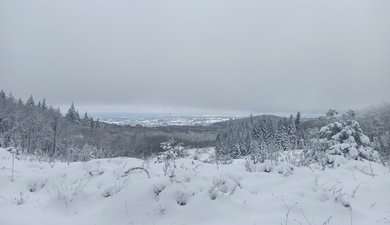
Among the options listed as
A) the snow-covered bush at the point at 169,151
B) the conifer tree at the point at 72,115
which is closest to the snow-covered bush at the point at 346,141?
the snow-covered bush at the point at 169,151

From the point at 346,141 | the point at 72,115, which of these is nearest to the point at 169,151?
the point at 346,141

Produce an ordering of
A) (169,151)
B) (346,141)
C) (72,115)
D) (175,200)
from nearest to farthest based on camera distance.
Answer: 1. (175,200)
2. (169,151)
3. (346,141)
4. (72,115)

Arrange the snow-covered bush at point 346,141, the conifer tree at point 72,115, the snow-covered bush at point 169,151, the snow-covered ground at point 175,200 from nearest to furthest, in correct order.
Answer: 1. the snow-covered ground at point 175,200
2. the snow-covered bush at point 169,151
3. the snow-covered bush at point 346,141
4. the conifer tree at point 72,115

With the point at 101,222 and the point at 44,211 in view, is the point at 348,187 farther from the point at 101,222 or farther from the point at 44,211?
the point at 44,211

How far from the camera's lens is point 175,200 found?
4.14 m

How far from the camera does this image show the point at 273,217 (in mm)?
3992

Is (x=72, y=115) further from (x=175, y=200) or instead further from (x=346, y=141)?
(x=175, y=200)

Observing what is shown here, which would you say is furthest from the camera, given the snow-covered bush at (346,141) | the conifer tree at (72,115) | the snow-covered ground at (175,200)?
the conifer tree at (72,115)

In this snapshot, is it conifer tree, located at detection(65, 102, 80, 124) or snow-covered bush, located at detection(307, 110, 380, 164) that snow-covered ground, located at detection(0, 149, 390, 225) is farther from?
conifer tree, located at detection(65, 102, 80, 124)

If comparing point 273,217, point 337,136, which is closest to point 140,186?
point 273,217

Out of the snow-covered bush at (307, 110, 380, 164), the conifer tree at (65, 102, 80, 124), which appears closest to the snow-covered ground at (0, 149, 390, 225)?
the snow-covered bush at (307, 110, 380, 164)

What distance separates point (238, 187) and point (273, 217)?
0.86 meters

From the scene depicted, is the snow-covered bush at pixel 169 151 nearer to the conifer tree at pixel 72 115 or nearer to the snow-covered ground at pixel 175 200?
the snow-covered ground at pixel 175 200

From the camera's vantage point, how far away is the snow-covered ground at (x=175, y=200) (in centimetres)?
394
